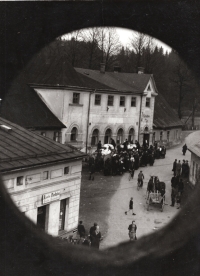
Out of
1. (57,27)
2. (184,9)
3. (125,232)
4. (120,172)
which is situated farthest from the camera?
(120,172)

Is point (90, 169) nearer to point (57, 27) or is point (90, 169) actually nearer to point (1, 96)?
point (1, 96)

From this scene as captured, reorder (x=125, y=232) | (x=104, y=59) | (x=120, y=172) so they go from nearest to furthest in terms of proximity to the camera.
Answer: (x=125, y=232) < (x=104, y=59) < (x=120, y=172)

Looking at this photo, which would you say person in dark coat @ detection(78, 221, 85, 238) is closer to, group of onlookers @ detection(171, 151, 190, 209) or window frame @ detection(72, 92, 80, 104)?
group of onlookers @ detection(171, 151, 190, 209)

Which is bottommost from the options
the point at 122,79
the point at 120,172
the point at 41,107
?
the point at 120,172

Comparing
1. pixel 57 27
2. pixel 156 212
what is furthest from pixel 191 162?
pixel 57 27

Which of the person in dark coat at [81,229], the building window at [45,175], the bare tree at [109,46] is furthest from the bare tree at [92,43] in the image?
the person in dark coat at [81,229]

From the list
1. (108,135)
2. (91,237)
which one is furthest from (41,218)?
(108,135)

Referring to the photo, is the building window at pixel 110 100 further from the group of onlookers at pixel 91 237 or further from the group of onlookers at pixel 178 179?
the group of onlookers at pixel 91 237

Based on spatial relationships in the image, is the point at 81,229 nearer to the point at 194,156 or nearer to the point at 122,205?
the point at 122,205

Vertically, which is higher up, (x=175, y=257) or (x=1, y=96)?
(x=1, y=96)
